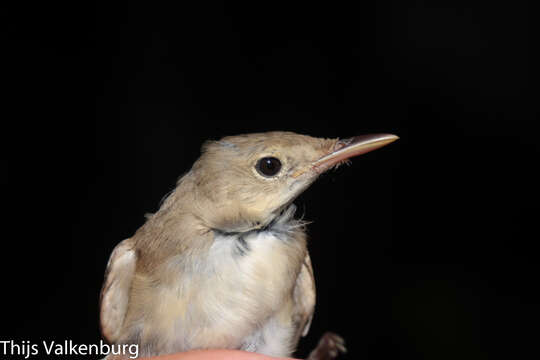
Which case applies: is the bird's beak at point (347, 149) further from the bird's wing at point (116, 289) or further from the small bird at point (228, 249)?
the bird's wing at point (116, 289)

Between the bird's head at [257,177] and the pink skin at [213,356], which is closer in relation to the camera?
the pink skin at [213,356]

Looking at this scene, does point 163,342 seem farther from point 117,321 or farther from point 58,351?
point 58,351

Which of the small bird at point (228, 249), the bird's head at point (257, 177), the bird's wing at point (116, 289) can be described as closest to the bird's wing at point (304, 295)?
the small bird at point (228, 249)

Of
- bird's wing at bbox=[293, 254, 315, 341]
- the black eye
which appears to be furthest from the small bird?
bird's wing at bbox=[293, 254, 315, 341]

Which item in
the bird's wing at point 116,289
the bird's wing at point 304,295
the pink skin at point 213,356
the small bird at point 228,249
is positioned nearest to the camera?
the pink skin at point 213,356

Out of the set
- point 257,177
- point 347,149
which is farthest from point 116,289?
point 347,149

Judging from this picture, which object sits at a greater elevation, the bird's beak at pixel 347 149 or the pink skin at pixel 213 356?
the bird's beak at pixel 347 149

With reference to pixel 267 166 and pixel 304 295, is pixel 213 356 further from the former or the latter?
pixel 304 295

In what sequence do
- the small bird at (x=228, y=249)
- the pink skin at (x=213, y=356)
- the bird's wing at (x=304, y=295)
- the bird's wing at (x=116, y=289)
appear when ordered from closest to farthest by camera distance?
the pink skin at (x=213, y=356)
the small bird at (x=228, y=249)
the bird's wing at (x=116, y=289)
the bird's wing at (x=304, y=295)
